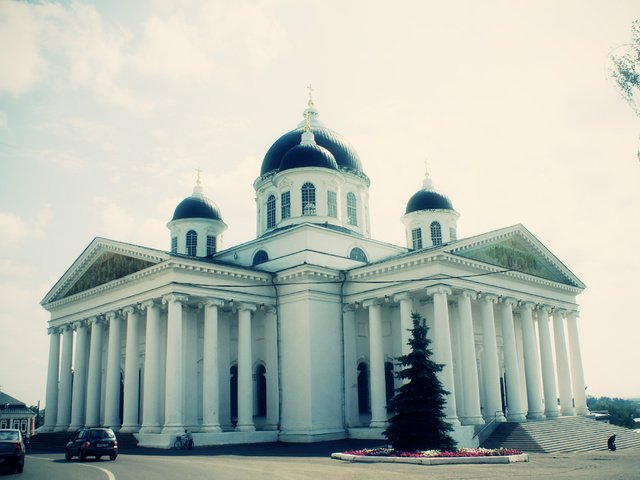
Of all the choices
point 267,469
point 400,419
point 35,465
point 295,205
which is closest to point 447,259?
point 400,419

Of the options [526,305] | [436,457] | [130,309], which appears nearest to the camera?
[436,457]

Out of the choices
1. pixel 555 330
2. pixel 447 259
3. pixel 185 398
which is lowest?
pixel 185 398

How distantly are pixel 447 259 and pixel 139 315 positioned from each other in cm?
1647

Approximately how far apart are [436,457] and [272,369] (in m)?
14.1

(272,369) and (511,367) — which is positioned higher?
(272,369)

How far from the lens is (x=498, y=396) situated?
98.1 feet

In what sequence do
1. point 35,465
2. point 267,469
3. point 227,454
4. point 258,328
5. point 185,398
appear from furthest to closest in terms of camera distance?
point 258,328 < point 185,398 < point 227,454 < point 35,465 < point 267,469

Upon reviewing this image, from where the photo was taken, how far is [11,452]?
55.2 feet

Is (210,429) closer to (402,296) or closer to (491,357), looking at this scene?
(402,296)

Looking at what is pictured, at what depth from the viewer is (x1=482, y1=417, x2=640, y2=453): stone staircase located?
2620cm

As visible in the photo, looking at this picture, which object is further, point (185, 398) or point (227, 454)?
point (185, 398)

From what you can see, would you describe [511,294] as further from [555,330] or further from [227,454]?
[227,454]

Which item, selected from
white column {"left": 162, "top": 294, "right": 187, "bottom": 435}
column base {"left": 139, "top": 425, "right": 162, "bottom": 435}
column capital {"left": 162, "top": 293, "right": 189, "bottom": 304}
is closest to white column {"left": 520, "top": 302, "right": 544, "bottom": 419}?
white column {"left": 162, "top": 294, "right": 187, "bottom": 435}

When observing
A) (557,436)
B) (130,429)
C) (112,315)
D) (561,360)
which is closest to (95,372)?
(112,315)
